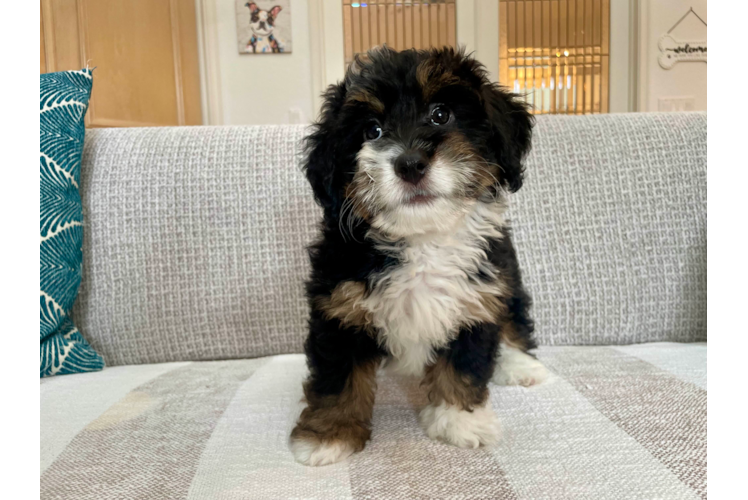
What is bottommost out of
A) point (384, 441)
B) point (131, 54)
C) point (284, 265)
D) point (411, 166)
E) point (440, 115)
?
point (384, 441)

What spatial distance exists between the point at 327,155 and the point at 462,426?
72 centimetres

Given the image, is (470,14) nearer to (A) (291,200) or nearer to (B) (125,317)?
(A) (291,200)

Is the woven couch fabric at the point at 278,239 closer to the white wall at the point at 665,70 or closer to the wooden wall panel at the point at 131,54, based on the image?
the white wall at the point at 665,70

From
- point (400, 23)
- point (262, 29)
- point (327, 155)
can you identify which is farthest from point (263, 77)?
point (327, 155)

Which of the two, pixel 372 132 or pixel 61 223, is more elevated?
pixel 372 132

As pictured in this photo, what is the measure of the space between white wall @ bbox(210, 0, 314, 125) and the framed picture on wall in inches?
1.0

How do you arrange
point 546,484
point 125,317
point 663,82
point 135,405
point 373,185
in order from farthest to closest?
1. point 663,82
2. point 125,317
3. point 135,405
4. point 373,185
5. point 546,484

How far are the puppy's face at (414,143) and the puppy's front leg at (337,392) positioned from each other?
0.27 m

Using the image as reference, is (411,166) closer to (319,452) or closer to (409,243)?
(409,243)

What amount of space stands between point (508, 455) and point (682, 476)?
0.34 metres

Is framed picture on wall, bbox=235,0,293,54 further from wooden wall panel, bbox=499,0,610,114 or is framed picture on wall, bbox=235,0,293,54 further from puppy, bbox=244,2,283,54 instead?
wooden wall panel, bbox=499,0,610,114

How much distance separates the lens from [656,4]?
2133mm

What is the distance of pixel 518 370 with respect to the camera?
5.05 feet

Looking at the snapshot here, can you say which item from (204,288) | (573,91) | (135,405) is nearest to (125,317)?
(204,288)
